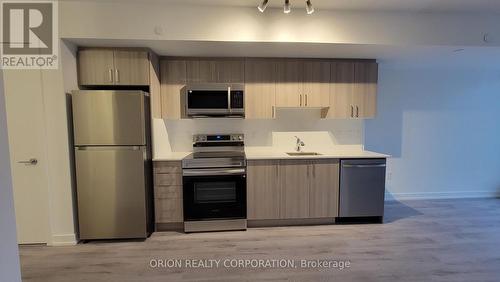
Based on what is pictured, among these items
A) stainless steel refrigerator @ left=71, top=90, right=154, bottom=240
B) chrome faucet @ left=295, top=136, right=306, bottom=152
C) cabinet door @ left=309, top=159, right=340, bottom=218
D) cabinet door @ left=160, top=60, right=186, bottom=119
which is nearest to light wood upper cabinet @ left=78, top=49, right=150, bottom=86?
stainless steel refrigerator @ left=71, top=90, right=154, bottom=240

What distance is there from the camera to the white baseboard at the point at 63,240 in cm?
278

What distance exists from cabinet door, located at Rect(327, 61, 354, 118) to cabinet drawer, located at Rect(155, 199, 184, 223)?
231cm

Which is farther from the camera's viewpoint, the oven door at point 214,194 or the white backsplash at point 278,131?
the white backsplash at point 278,131

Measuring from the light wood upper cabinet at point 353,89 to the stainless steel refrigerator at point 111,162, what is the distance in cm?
243

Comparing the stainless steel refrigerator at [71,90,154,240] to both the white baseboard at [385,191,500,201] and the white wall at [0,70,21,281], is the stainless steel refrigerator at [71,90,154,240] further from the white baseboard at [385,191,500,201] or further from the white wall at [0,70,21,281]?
the white baseboard at [385,191,500,201]

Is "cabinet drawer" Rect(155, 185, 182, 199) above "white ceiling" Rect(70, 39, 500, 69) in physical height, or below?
below

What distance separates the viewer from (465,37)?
279cm

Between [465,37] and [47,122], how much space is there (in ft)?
15.0

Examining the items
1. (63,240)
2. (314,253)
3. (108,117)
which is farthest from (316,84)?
(63,240)

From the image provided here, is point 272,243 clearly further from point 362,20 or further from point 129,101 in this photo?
point 362,20

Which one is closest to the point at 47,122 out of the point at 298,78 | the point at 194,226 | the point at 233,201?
the point at 194,226

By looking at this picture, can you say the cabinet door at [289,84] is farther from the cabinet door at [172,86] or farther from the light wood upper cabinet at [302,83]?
the cabinet door at [172,86]

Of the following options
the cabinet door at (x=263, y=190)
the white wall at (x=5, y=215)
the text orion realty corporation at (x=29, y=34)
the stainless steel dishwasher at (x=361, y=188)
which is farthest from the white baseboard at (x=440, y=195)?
the text orion realty corporation at (x=29, y=34)

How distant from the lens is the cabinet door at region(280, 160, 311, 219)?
3160 millimetres
